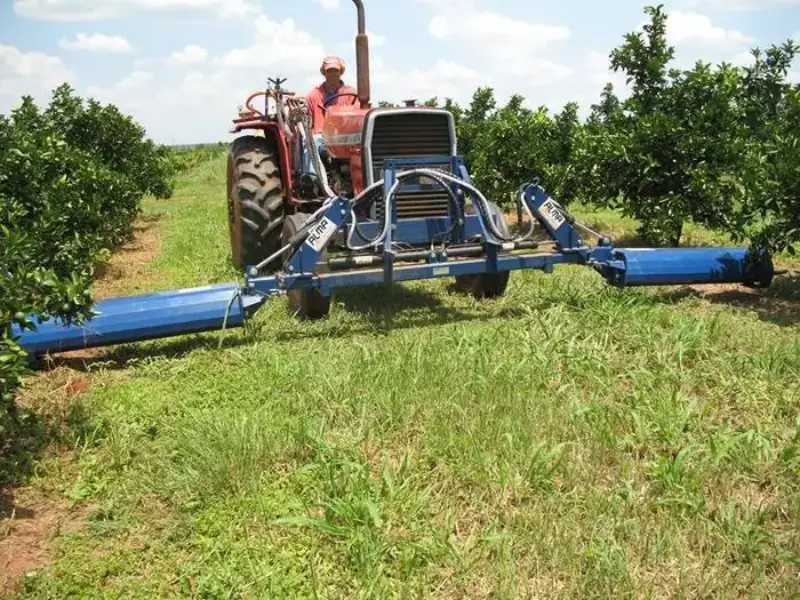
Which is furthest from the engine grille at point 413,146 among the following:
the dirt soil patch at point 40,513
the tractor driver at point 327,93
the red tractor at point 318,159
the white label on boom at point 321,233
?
the dirt soil patch at point 40,513

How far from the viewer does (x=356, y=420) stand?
365 centimetres

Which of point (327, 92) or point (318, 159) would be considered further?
point (327, 92)

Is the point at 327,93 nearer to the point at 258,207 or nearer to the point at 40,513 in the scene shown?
the point at 258,207

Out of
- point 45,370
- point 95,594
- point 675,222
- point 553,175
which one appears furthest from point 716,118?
point 95,594

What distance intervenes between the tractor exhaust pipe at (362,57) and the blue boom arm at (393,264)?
1182 millimetres

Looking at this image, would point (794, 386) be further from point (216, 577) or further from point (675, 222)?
point (675, 222)

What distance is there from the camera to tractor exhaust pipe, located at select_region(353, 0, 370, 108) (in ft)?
21.3

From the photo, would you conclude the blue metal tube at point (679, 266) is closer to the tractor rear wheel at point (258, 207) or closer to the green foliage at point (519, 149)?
the tractor rear wheel at point (258, 207)

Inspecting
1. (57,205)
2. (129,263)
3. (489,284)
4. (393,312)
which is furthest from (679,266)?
(129,263)

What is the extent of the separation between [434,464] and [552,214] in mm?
3117

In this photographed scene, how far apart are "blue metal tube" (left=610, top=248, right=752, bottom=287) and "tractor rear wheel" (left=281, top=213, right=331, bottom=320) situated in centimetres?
236

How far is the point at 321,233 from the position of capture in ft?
17.1

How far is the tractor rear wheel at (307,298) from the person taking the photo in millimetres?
5602

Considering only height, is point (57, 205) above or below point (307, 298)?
above
